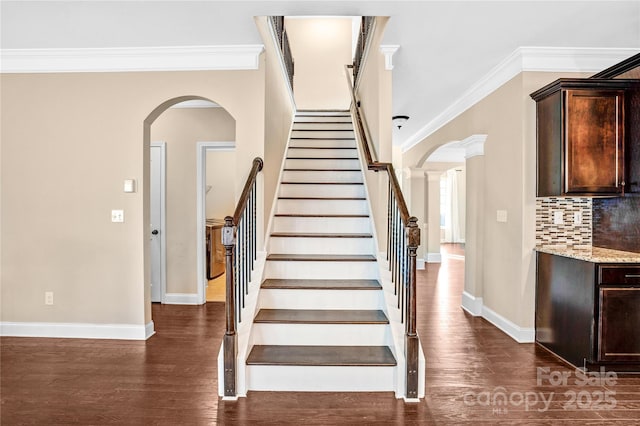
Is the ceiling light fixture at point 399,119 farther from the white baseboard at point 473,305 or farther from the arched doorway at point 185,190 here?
the white baseboard at point 473,305

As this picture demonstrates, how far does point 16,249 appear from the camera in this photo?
365 centimetres

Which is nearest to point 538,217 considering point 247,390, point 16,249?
point 247,390

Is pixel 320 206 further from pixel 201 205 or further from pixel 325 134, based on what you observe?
pixel 325 134

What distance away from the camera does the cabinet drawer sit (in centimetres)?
276

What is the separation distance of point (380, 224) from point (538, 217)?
148 centimetres

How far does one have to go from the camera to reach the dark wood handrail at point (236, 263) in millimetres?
2439

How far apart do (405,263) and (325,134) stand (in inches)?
138

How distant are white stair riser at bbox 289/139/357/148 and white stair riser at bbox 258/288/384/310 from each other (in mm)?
2834

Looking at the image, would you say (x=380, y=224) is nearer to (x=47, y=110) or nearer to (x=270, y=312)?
(x=270, y=312)

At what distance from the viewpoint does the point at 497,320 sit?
3982mm

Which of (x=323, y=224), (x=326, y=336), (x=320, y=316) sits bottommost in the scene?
(x=326, y=336)

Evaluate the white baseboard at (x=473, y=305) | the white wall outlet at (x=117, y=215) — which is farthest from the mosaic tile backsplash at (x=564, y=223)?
the white wall outlet at (x=117, y=215)

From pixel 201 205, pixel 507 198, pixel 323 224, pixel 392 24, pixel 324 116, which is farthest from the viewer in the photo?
pixel 324 116

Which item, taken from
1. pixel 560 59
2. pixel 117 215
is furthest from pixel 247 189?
pixel 560 59
